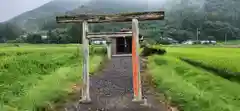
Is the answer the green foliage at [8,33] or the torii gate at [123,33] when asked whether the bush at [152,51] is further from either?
the green foliage at [8,33]

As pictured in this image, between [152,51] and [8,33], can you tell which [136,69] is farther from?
[8,33]

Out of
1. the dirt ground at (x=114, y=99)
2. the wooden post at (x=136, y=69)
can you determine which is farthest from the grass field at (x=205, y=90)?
the wooden post at (x=136, y=69)

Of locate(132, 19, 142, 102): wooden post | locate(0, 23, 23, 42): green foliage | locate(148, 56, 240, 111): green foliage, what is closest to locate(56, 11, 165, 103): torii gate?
locate(132, 19, 142, 102): wooden post

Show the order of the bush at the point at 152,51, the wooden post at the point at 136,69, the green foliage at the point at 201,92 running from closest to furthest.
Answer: the green foliage at the point at 201,92, the wooden post at the point at 136,69, the bush at the point at 152,51

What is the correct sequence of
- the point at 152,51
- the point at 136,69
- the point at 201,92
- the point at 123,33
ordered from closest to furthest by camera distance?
the point at 201,92
the point at 136,69
the point at 123,33
the point at 152,51

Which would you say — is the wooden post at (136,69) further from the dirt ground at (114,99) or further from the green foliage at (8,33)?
the green foliage at (8,33)

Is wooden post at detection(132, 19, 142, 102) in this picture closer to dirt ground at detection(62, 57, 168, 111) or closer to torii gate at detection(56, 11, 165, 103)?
torii gate at detection(56, 11, 165, 103)

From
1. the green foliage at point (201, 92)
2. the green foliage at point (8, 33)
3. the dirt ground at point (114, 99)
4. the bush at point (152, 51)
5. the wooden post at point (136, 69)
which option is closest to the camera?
the green foliage at point (201, 92)

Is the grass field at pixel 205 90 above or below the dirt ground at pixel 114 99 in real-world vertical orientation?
above

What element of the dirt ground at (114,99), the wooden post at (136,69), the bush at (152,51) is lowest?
the bush at (152,51)

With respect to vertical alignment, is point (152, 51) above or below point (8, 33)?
above

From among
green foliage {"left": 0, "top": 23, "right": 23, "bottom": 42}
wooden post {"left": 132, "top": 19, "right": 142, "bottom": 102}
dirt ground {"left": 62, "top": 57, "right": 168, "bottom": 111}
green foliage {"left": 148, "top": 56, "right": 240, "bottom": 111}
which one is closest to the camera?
green foliage {"left": 148, "top": 56, "right": 240, "bottom": 111}

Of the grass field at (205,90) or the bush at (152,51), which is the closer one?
the grass field at (205,90)

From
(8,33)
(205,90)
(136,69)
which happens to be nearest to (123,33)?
(136,69)
